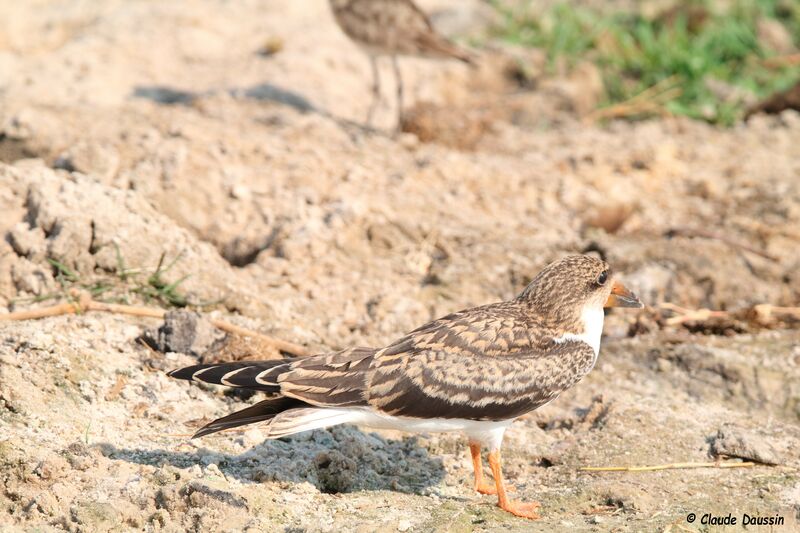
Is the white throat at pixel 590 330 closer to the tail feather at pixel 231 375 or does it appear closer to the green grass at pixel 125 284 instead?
the tail feather at pixel 231 375

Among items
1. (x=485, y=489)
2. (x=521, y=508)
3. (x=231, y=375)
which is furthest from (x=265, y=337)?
(x=521, y=508)

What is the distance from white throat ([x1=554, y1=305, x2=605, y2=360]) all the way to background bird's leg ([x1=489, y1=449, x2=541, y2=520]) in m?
0.69

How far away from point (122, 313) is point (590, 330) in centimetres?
263

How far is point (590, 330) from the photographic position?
5.39 metres

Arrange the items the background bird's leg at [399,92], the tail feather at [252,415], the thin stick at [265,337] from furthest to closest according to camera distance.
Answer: the background bird's leg at [399,92]
the thin stick at [265,337]
the tail feather at [252,415]

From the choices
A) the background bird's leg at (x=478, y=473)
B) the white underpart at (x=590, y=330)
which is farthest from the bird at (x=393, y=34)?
the background bird's leg at (x=478, y=473)

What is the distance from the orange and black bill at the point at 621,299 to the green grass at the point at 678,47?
4.56 meters

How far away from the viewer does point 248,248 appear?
7.08m

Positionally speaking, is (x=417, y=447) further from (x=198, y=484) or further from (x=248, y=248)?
(x=248, y=248)

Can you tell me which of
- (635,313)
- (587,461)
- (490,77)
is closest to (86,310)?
(587,461)

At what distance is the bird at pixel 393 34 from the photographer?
943 centimetres

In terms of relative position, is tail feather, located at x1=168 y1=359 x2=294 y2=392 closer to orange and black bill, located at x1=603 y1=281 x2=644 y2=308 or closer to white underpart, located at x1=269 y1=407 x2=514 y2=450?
white underpart, located at x1=269 y1=407 x2=514 y2=450

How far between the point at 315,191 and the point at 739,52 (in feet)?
17.8

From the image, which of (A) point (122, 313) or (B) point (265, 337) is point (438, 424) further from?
(A) point (122, 313)
